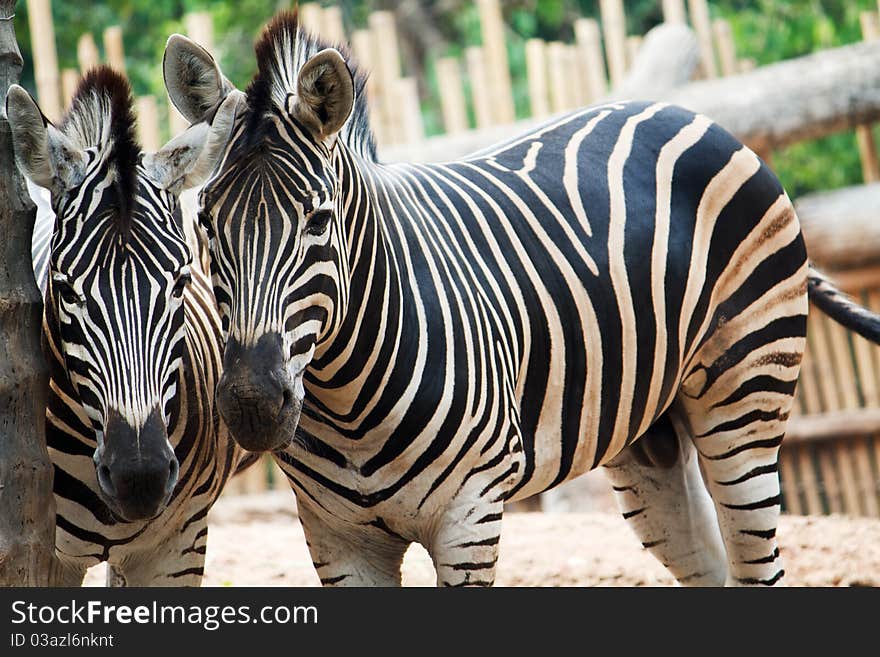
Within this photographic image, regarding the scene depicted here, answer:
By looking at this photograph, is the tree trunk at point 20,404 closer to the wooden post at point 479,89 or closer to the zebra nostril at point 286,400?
the zebra nostril at point 286,400

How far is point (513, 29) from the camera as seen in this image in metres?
17.8

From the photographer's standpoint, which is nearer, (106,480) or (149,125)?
(106,480)

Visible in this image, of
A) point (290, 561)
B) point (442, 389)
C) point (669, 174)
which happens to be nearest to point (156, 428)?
point (442, 389)

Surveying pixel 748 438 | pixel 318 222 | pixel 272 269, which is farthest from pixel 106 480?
pixel 748 438

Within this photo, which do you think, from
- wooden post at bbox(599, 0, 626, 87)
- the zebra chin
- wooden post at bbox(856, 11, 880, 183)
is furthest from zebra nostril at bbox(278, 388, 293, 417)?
wooden post at bbox(856, 11, 880, 183)

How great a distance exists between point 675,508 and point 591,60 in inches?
237

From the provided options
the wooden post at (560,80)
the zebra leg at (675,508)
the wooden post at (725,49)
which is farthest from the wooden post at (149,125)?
Result: the zebra leg at (675,508)

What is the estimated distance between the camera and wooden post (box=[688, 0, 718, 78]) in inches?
452

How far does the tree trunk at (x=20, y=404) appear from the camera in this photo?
392cm

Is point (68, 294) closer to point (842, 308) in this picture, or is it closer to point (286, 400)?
point (286, 400)

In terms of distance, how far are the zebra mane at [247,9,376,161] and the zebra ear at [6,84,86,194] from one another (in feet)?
1.91
